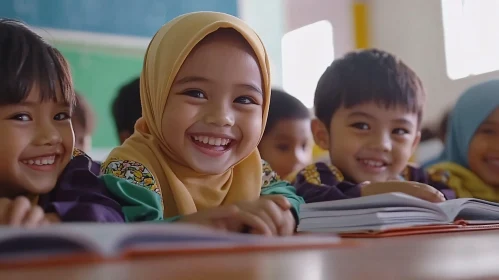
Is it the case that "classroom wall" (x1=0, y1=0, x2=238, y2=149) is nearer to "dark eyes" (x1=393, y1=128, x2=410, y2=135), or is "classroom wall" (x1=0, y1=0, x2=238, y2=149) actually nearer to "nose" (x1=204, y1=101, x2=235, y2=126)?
"dark eyes" (x1=393, y1=128, x2=410, y2=135)

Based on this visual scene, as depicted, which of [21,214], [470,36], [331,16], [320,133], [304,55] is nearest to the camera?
[21,214]

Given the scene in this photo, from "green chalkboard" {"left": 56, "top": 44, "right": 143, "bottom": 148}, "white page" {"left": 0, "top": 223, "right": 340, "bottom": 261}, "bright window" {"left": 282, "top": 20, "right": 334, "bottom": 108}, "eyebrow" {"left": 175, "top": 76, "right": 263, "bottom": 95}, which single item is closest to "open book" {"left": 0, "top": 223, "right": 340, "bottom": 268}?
"white page" {"left": 0, "top": 223, "right": 340, "bottom": 261}

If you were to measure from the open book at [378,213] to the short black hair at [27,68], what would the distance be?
1.62 feet

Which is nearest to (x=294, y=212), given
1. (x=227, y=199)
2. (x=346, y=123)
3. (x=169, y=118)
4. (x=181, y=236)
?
(x=227, y=199)

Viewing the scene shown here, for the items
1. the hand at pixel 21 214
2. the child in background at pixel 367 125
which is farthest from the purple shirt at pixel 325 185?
the hand at pixel 21 214

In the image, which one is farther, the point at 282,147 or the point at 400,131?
the point at 282,147

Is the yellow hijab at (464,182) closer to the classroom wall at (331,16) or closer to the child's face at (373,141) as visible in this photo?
the child's face at (373,141)

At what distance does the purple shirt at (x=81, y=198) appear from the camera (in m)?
0.92

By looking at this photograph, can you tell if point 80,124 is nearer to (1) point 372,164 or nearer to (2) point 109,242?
(1) point 372,164

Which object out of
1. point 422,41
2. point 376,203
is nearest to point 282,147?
point 376,203

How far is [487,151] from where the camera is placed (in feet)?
5.75

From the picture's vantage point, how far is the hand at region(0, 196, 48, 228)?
0.77m

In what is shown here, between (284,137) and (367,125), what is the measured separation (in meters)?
0.51

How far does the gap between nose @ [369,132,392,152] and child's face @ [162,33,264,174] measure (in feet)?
1.39
